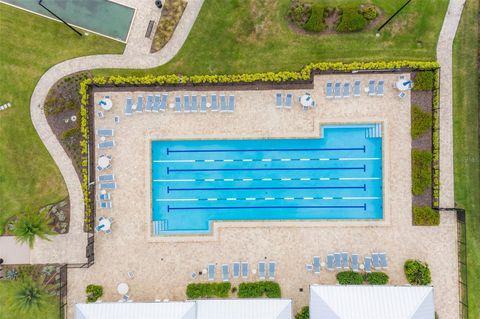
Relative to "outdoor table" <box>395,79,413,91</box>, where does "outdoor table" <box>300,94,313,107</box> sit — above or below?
below

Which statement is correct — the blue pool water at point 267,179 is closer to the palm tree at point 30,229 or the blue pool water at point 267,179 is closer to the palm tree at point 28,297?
the palm tree at point 30,229

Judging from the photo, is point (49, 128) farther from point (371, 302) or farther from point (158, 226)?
point (371, 302)

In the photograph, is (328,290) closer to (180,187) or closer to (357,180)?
(357,180)

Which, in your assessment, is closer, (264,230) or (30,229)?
(30,229)

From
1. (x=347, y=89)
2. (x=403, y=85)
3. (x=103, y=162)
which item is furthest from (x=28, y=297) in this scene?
(x=403, y=85)

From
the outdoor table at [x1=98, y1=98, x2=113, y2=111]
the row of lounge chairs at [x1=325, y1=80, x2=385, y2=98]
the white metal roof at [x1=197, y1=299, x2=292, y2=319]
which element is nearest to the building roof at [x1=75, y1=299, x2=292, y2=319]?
the white metal roof at [x1=197, y1=299, x2=292, y2=319]

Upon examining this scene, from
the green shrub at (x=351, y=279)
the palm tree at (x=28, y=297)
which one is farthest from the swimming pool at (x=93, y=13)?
the green shrub at (x=351, y=279)

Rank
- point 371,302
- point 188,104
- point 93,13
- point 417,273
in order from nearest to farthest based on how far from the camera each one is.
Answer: point 371,302 < point 417,273 < point 188,104 < point 93,13

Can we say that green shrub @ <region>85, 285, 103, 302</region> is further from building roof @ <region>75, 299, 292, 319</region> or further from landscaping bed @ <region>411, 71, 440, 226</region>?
landscaping bed @ <region>411, 71, 440, 226</region>
